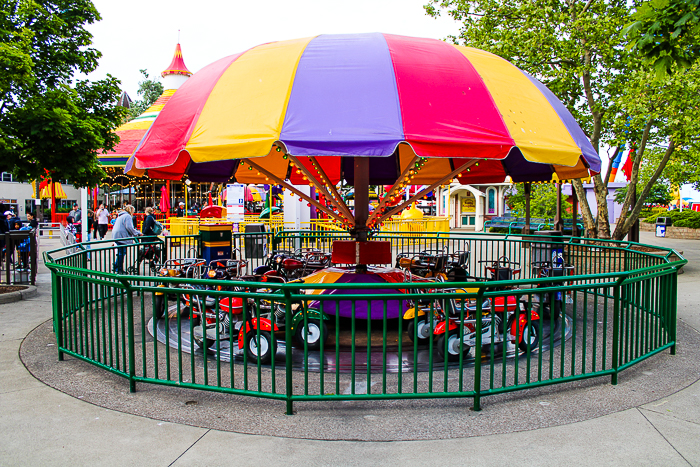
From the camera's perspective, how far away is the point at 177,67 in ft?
120

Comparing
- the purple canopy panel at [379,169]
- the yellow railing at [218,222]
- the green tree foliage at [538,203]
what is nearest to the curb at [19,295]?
the purple canopy panel at [379,169]

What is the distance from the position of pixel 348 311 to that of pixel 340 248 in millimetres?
1229

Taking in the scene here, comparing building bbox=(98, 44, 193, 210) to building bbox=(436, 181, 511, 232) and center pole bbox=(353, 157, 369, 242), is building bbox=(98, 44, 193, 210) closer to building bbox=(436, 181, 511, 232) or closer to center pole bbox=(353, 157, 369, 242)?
building bbox=(436, 181, 511, 232)

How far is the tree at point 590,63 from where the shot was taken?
40.7 feet

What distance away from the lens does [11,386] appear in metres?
4.89

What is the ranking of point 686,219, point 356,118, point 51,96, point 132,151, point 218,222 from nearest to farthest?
point 356,118
point 51,96
point 218,222
point 132,151
point 686,219

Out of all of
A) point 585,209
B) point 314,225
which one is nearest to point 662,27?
point 585,209

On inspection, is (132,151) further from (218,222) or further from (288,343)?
(288,343)

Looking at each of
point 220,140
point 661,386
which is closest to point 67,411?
point 220,140

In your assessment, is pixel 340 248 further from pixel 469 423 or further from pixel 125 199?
pixel 125 199

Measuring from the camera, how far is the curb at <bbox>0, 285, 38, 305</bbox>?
9.34 meters

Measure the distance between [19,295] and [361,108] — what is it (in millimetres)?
8202

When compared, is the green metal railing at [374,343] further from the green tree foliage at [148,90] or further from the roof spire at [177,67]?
the green tree foliage at [148,90]

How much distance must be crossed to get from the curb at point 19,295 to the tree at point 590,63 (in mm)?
12673
